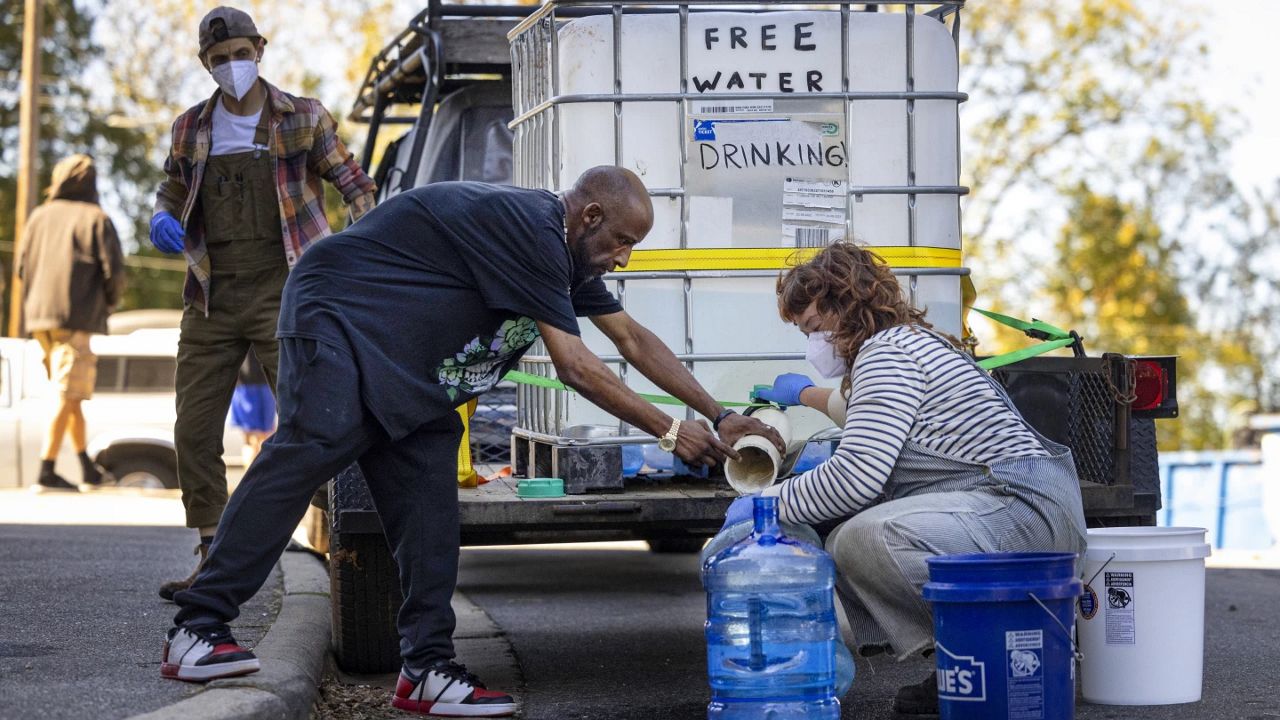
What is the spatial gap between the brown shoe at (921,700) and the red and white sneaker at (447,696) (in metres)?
1.13

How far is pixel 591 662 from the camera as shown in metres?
6.04

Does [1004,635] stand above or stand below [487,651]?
above

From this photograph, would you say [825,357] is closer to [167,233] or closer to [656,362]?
[656,362]

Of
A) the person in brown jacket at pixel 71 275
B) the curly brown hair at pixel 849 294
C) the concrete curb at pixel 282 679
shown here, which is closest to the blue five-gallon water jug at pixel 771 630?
the curly brown hair at pixel 849 294

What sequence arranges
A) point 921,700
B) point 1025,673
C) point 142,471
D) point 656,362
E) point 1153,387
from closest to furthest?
point 1025,673, point 921,700, point 656,362, point 1153,387, point 142,471

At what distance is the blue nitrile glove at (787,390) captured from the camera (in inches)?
199

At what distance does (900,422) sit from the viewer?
171 inches

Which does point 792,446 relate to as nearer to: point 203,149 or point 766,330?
point 766,330

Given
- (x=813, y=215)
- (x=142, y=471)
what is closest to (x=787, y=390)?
(x=813, y=215)

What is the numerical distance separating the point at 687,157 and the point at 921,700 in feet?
6.38

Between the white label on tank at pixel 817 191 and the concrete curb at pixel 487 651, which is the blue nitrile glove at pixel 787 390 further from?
the concrete curb at pixel 487 651

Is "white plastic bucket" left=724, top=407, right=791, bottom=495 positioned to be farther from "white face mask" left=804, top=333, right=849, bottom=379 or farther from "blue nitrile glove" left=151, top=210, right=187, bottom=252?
"blue nitrile glove" left=151, top=210, right=187, bottom=252

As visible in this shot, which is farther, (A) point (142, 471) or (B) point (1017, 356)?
(A) point (142, 471)

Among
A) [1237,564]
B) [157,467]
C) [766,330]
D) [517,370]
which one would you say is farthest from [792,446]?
[157,467]
